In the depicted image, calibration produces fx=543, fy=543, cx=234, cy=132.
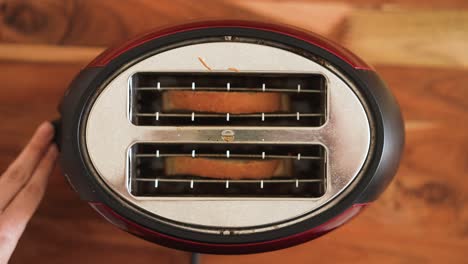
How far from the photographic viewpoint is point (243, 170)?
61 cm

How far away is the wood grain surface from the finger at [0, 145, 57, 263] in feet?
0.38

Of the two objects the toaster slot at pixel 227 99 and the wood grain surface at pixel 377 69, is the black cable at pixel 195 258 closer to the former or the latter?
the wood grain surface at pixel 377 69

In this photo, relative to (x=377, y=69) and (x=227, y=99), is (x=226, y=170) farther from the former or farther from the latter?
(x=377, y=69)

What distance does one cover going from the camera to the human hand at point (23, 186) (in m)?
0.65

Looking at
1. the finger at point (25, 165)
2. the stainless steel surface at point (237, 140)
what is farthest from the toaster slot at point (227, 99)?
the finger at point (25, 165)

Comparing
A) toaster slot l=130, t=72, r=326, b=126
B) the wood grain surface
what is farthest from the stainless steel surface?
the wood grain surface

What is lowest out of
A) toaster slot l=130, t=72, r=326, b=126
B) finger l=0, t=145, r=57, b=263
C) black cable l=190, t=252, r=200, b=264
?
black cable l=190, t=252, r=200, b=264

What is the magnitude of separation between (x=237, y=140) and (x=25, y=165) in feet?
0.95

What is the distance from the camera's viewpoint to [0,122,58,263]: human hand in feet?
2.13

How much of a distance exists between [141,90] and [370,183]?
0.28 metres

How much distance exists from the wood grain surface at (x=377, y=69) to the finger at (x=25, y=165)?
12 centimetres

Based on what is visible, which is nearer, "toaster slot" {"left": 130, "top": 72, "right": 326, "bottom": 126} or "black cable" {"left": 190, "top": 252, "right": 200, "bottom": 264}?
"toaster slot" {"left": 130, "top": 72, "right": 326, "bottom": 126}

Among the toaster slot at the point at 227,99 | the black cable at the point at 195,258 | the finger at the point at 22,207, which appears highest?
the toaster slot at the point at 227,99

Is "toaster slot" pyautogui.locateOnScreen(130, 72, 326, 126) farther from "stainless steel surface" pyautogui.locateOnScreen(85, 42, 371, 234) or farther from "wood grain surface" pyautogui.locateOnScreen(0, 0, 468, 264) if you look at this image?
"wood grain surface" pyautogui.locateOnScreen(0, 0, 468, 264)
